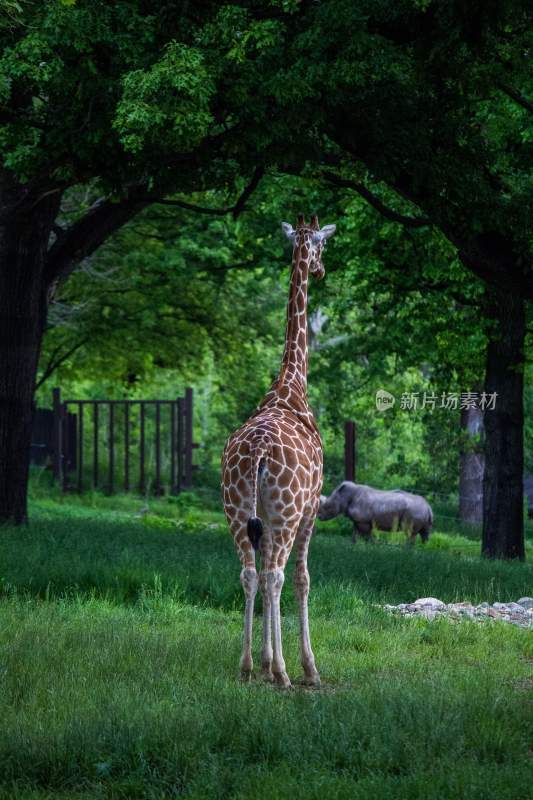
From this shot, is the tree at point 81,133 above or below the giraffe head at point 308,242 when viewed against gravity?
above

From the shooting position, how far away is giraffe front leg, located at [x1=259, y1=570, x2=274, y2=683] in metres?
8.30

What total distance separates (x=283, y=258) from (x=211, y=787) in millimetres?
17950

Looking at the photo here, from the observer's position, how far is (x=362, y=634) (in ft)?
33.0

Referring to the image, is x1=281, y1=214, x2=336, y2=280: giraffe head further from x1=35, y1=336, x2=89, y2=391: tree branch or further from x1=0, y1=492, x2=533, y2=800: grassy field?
x1=35, y1=336, x2=89, y2=391: tree branch

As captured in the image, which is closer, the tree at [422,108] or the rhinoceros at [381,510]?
the tree at [422,108]

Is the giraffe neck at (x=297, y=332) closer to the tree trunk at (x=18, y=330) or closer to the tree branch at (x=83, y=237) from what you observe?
the tree trunk at (x=18, y=330)

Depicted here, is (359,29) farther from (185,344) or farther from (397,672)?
(185,344)

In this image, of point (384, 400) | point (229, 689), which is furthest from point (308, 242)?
point (384, 400)

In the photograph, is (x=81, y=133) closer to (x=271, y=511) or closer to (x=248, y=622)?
(x=271, y=511)

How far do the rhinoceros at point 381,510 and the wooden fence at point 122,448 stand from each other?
7758 millimetres

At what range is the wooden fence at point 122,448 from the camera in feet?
98.5

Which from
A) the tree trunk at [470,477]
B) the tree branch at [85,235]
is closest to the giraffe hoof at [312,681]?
the tree branch at [85,235]

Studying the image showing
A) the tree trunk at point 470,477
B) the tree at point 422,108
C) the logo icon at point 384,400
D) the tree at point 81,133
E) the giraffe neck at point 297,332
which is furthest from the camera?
the tree trunk at point 470,477

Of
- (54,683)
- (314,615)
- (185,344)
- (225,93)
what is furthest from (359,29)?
(185,344)
